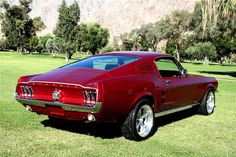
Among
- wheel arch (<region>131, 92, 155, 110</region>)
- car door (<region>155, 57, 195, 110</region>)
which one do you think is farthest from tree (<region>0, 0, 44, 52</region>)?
wheel arch (<region>131, 92, 155, 110</region>)

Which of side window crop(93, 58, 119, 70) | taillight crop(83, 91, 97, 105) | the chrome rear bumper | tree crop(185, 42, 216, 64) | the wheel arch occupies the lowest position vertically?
tree crop(185, 42, 216, 64)

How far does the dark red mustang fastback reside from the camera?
229 inches

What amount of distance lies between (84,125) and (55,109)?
152 centimetres

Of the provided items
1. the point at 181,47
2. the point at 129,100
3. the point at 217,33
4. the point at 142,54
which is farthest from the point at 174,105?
the point at 181,47

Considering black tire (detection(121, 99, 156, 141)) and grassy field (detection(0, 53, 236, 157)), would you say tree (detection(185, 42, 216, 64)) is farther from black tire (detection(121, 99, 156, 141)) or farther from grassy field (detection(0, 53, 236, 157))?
black tire (detection(121, 99, 156, 141))

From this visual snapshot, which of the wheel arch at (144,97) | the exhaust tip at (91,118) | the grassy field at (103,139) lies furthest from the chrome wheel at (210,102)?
the exhaust tip at (91,118)

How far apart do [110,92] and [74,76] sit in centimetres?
81

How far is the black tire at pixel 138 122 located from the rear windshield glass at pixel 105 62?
2.89 ft

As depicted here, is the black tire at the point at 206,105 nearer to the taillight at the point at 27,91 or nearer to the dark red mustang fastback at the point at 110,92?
the dark red mustang fastback at the point at 110,92

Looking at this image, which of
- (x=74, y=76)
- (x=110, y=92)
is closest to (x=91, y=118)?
(x=110, y=92)

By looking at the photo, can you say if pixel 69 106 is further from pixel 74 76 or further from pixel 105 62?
pixel 105 62

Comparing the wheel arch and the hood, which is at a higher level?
the hood

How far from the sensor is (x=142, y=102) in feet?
21.2

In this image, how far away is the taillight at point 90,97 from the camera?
18.8ft
